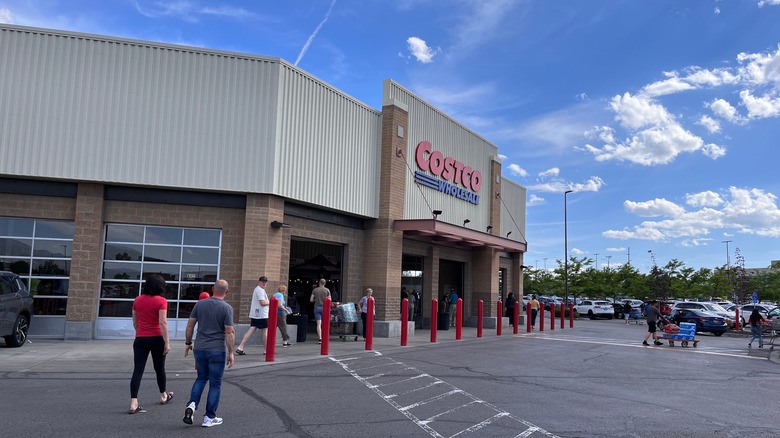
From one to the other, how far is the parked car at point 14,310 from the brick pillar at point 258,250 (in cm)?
478

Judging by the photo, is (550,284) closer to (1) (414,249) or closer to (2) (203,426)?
(1) (414,249)

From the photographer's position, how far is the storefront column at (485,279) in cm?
2659

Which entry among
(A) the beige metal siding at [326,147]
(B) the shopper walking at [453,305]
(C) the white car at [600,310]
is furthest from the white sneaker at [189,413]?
(C) the white car at [600,310]

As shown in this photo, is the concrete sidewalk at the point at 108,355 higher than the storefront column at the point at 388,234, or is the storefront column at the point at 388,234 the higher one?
the storefront column at the point at 388,234

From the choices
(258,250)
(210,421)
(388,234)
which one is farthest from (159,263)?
(210,421)

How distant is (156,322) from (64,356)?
6241mm

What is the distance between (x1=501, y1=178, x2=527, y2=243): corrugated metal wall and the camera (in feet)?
97.6

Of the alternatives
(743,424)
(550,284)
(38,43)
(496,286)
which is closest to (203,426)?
(743,424)

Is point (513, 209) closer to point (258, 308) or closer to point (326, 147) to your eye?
point (326, 147)

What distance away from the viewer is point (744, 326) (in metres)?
34.4

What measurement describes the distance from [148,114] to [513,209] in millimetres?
20168

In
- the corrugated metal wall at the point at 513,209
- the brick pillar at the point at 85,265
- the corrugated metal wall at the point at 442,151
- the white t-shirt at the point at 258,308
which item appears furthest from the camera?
the corrugated metal wall at the point at 513,209

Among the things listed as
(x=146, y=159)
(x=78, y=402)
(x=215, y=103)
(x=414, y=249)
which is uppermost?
(x=215, y=103)

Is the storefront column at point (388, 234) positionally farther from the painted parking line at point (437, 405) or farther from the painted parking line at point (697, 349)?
the painted parking line at point (437, 405)
